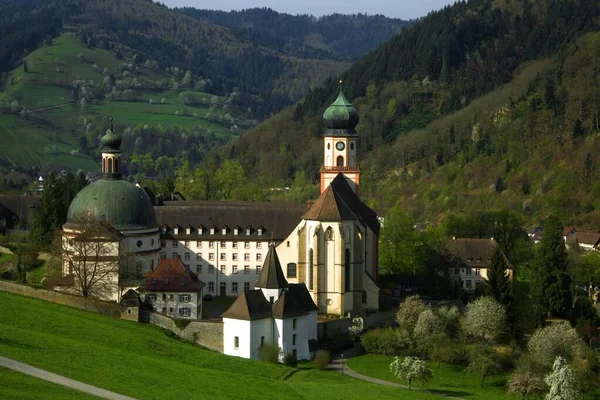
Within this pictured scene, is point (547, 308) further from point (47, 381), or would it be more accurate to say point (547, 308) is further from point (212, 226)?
point (47, 381)

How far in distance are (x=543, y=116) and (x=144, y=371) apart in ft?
361

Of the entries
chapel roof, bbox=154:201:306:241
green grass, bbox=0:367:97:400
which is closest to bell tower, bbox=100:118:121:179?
chapel roof, bbox=154:201:306:241

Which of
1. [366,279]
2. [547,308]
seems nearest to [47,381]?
[366,279]

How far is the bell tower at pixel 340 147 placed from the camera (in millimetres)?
118875

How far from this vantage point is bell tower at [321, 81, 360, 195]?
11888 cm

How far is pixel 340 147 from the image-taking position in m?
120

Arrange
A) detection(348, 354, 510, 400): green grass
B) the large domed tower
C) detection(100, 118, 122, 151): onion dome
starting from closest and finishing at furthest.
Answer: detection(348, 354, 510, 400): green grass, the large domed tower, detection(100, 118, 122, 151): onion dome

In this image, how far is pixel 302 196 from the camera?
181 meters

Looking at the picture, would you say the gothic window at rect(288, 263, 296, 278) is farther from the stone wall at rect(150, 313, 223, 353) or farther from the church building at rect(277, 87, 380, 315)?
the stone wall at rect(150, 313, 223, 353)

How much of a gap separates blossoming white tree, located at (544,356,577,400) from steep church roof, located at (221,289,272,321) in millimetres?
19048

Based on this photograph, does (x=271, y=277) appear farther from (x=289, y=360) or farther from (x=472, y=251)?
(x=472, y=251)

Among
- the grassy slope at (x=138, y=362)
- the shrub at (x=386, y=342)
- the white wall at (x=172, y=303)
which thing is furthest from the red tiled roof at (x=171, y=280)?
the shrub at (x=386, y=342)

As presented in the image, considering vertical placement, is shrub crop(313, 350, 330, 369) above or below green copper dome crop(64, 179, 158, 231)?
below

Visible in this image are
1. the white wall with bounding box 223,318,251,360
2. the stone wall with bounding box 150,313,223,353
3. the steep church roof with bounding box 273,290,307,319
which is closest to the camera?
the white wall with bounding box 223,318,251,360
